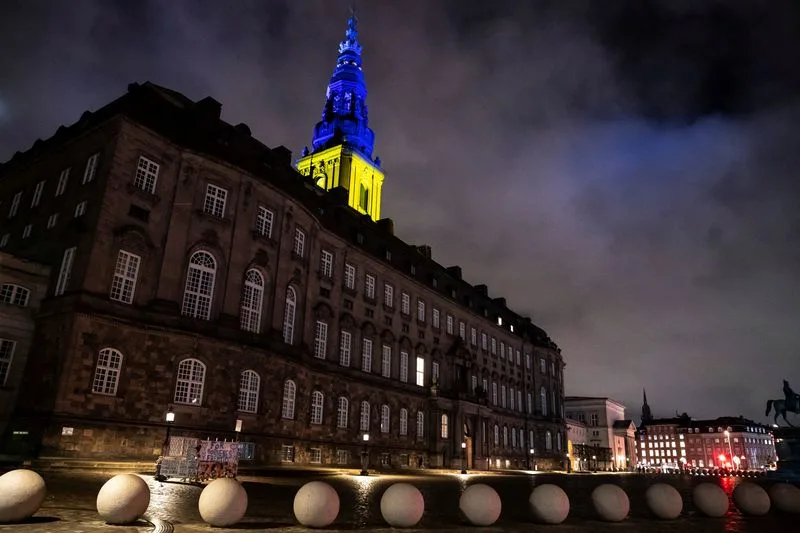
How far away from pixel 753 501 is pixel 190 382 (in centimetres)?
2623

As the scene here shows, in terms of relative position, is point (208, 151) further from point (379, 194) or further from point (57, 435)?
point (379, 194)

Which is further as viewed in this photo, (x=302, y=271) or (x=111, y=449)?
(x=302, y=271)

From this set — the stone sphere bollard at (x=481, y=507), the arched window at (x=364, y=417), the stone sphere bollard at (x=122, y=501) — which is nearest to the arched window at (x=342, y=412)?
the arched window at (x=364, y=417)

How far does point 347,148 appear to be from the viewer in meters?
78.6

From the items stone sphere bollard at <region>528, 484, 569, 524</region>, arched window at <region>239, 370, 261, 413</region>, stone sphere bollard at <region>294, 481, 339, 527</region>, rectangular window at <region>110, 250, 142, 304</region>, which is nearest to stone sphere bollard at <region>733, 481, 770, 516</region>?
stone sphere bollard at <region>528, 484, 569, 524</region>

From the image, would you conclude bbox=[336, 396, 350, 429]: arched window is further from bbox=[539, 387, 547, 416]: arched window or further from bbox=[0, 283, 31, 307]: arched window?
bbox=[539, 387, 547, 416]: arched window

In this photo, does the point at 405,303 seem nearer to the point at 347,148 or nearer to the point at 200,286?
the point at 200,286

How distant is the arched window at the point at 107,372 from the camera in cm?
2662

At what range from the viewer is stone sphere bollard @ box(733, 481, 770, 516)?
47.1 ft

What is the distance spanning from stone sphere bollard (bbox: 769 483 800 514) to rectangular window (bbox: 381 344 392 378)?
1470 inches

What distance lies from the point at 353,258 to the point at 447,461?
23.4 meters

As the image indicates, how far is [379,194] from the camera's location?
274 feet

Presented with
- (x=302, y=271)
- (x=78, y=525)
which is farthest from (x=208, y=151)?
(x=78, y=525)

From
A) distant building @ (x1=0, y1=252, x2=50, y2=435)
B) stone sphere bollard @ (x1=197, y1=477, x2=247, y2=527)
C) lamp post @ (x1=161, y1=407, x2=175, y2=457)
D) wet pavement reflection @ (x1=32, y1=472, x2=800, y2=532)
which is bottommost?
wet pavement reflection @ (x1=32, y1=472, x2=800, y2=532)
